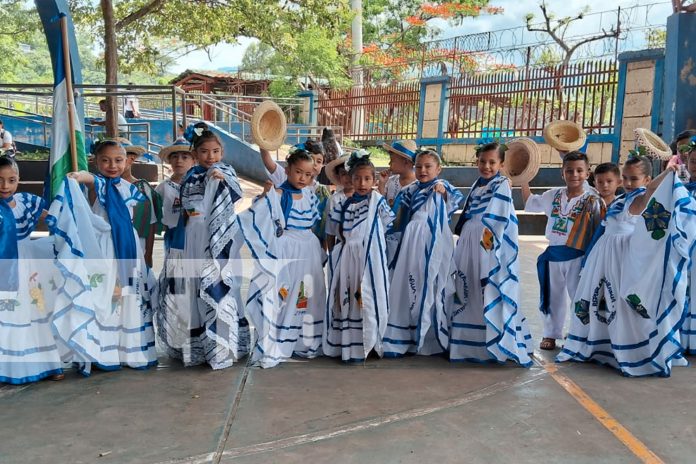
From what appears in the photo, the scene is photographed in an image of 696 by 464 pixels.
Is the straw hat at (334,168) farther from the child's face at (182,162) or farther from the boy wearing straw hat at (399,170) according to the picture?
the child's face at (182,162)

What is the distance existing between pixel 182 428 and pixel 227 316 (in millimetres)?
1157

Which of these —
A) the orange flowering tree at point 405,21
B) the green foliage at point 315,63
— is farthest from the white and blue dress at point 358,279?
the orange flowering tree at point 405,21

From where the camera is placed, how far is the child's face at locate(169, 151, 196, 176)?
502 centimetres

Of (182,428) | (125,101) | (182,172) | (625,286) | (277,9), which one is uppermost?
(277,9)

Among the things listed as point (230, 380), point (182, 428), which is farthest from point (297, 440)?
point (230, 380)

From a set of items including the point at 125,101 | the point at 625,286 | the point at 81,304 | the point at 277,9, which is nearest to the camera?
the point at 81,304

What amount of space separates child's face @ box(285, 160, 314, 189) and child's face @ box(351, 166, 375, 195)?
317 mm

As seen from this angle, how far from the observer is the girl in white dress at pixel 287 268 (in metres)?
4.68

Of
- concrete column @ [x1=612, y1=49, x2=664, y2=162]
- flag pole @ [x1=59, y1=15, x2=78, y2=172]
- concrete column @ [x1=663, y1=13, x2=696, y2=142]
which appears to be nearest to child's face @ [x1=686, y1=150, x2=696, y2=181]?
flag pole @ [x1=59, y1=15, x2=78, y2=172]

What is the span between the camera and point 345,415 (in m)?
3.80

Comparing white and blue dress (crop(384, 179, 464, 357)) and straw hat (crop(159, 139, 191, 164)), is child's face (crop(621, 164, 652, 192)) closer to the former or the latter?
white and blue dress (crop(384, 179, 464, 357))

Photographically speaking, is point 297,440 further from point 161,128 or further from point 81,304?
point 161,128

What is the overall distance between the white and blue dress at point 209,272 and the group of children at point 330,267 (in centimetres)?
1

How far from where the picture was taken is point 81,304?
14.0ft
